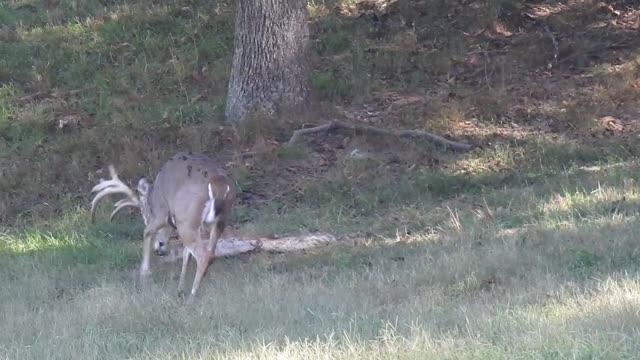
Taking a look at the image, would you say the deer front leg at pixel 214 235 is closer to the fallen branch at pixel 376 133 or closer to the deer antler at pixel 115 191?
the deer antler at pixel 115 191

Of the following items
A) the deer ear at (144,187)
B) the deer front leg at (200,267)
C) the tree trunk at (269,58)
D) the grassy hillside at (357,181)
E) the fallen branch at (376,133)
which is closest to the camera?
the grassy hillside at (357,181)

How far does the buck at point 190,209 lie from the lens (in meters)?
9.38

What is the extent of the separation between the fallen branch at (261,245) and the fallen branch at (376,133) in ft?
12.5

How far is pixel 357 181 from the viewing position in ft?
44.4

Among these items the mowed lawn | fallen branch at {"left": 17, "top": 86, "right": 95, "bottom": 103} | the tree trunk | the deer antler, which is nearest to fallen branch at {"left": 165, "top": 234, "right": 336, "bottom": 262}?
the mowed lawn

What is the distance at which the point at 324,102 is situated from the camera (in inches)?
639

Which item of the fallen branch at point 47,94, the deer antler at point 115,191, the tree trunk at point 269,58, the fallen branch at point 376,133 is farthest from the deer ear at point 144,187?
the fallen branch at point 47,94

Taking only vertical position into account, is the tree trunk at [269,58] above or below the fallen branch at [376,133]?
above

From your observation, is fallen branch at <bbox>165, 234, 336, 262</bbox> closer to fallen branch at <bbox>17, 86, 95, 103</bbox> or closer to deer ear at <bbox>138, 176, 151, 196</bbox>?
deer ear at <bbox>138, 176, 151, 196</bbox>

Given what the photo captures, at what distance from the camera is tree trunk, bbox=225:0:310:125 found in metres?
15.3

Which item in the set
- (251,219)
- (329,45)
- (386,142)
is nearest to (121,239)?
(251,219)

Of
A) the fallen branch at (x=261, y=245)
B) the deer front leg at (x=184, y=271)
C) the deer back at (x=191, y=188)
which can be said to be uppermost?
the deer back at (x=191, y=188)

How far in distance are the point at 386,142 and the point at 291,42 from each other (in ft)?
6.84

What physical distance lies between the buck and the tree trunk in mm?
5152
